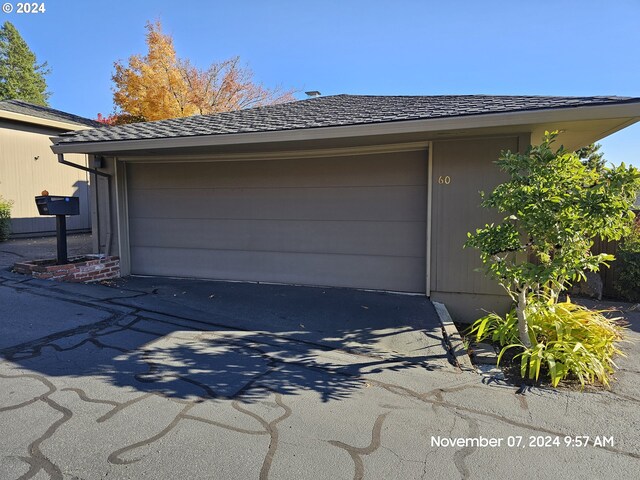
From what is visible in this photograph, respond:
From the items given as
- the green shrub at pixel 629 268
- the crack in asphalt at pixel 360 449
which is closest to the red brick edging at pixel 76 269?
the crack in asphalt at pixel 360 449

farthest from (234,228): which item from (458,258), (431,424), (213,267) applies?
(431,424)

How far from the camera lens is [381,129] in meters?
5.01

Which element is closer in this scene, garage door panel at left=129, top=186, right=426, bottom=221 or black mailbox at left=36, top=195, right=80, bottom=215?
garage door panel at left=129, top=186, right=426, bottom=221

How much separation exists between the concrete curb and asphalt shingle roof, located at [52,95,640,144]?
2.58 meters

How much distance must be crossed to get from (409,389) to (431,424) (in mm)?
533

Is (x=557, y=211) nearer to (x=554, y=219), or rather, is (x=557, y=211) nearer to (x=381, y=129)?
(x=554, y=219)

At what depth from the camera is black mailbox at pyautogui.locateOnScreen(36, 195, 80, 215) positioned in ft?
20.7

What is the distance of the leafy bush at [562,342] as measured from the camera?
3.46 metres

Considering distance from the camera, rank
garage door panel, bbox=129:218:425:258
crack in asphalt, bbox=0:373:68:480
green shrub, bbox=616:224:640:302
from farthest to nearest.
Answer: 1. green shrub, bbox=616:224:640:302
2. garage door panel, bbox=129:218:425:258
3. crack in asphalt, bbox=0:373:68:480

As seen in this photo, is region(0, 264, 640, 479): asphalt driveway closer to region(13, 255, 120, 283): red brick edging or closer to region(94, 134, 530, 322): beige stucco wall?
region(94, 134, 530, 322): beige stucco wall

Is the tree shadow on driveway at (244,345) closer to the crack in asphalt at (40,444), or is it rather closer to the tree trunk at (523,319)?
the crack in asphalt at (40,444)

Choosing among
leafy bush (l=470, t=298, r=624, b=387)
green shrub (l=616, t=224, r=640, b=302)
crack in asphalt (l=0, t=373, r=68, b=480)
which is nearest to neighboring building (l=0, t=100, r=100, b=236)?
crack in asphalt (l=0, t=373, r=68, b=480)

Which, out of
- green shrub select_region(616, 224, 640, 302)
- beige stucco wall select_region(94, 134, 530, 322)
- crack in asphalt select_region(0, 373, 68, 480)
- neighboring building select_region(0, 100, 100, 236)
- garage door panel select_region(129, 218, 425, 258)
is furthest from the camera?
neighboring building select_region(0, 100, 100, 236)

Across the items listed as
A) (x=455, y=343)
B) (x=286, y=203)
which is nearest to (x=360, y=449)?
(x=455, y=343)
